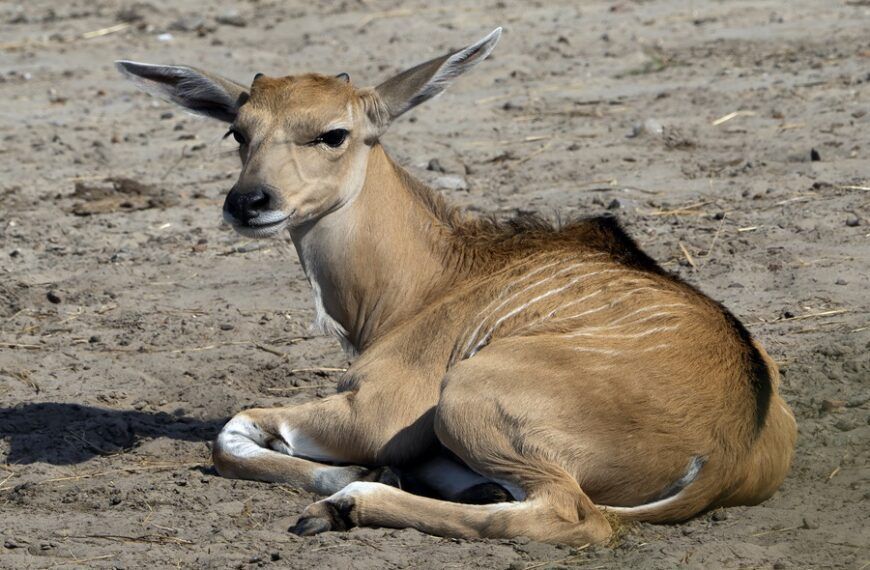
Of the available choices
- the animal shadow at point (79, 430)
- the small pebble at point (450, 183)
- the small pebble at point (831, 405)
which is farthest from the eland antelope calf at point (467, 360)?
the small pebble at point (450, 183)

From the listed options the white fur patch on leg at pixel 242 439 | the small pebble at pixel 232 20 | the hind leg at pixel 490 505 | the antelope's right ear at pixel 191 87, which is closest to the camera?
the hind leg at pixel 490 505

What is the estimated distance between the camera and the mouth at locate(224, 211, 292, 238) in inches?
238

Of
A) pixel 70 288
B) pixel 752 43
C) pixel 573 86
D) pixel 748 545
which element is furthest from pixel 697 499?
pixel 752 43

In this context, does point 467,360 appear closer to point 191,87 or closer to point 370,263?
point 370,263

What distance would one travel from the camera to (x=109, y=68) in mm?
Answer: 13969

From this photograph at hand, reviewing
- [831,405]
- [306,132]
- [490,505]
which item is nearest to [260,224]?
[306,132]

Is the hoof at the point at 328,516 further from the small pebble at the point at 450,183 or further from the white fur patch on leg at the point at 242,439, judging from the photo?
the small pebble at the point at 450,183

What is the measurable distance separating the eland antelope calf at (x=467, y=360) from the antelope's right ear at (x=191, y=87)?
10 millimetres

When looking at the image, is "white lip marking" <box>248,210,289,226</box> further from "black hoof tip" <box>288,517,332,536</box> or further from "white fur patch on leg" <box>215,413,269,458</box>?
"black hoof tip" <box>288,517,332,536</box>

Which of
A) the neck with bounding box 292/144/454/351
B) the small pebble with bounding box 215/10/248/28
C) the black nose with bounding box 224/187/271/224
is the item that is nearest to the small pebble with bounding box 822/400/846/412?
the neck with bounding box 292/144/454/351

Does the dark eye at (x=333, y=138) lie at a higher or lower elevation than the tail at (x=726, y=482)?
higher

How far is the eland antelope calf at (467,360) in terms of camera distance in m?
5.29

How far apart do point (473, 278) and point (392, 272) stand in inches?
14.4

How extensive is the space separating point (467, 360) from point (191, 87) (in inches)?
79.6
